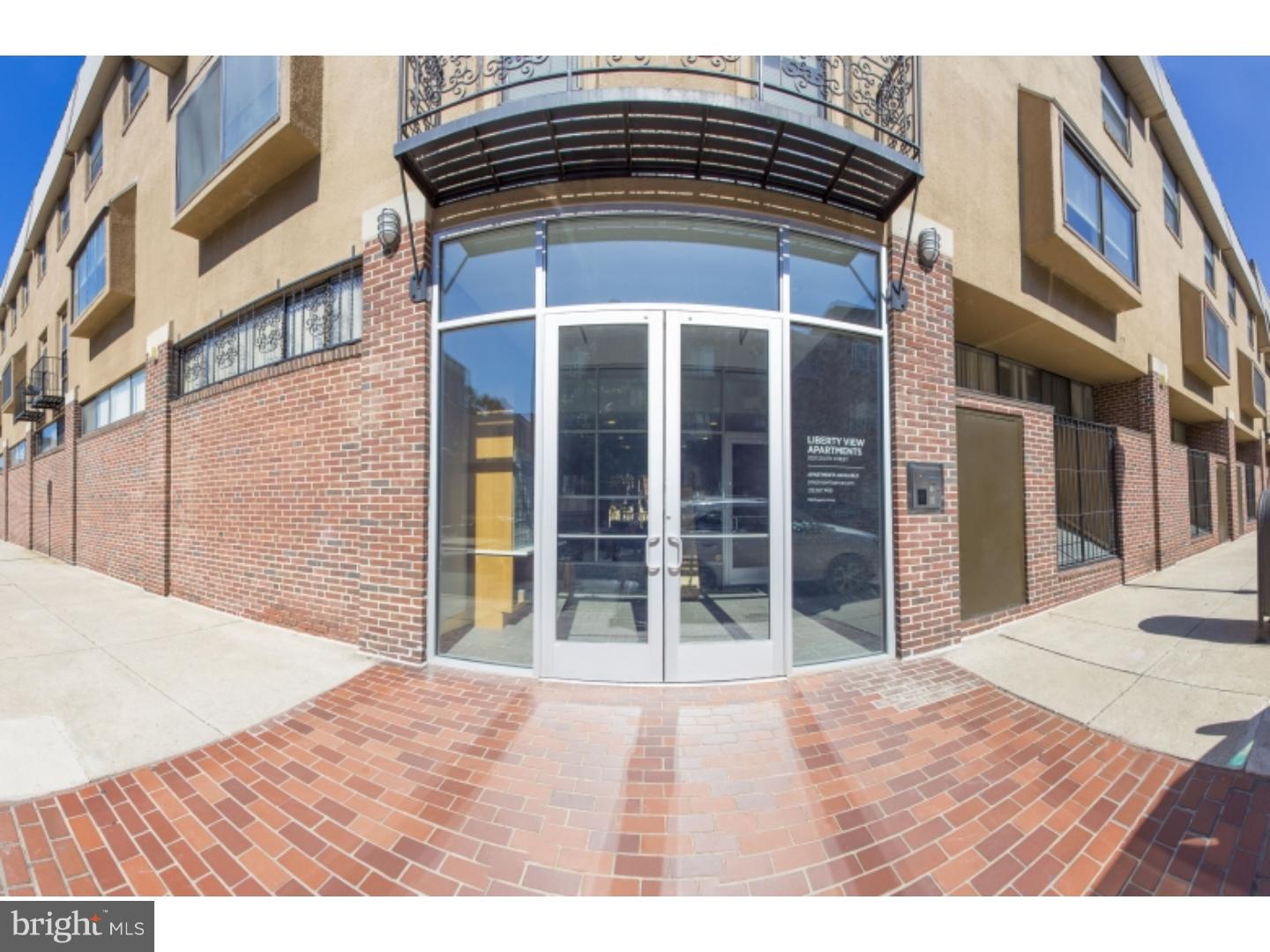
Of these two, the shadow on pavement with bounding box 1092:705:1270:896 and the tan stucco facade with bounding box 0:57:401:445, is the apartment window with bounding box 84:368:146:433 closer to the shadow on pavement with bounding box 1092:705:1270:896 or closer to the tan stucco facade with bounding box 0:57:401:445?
the tan stucco facade with bounding box 0:57:401:445

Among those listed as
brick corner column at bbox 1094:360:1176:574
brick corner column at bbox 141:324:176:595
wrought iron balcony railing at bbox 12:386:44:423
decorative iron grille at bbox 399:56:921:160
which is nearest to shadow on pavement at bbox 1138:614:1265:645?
brick corner column at bbox 1094:360:1176:574

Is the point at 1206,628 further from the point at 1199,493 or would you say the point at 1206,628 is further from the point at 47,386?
the point at 47,386

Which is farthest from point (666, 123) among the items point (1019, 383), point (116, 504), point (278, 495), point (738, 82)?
point (116, 504)

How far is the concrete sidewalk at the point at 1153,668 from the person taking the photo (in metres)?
3.11

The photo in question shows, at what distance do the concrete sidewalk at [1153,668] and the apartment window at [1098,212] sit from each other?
496 cm

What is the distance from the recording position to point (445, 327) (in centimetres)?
466

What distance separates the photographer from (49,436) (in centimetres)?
1477

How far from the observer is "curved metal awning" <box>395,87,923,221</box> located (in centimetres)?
392

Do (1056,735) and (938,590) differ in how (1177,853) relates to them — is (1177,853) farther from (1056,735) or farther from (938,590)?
(938,590)

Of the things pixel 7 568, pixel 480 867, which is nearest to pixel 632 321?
pixel 480 867

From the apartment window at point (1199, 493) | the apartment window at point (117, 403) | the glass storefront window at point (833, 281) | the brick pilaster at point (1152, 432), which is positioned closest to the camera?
the glass storefront window at point (833, 281)

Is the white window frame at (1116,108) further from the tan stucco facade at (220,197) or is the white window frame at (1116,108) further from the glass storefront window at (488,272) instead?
the tan stucco facade at (220,197)

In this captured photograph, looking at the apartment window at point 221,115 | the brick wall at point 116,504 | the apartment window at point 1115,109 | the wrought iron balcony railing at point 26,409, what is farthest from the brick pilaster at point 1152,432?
the wrought iron balcony railing at point 26,409
